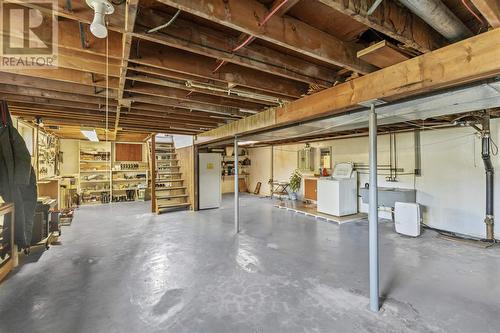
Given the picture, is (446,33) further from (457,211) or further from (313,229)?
(457,211)

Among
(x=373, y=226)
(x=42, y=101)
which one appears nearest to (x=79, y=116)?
(x=42, y=101)

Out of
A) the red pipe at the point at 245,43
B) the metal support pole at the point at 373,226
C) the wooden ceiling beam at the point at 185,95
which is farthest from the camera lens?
the wooden ceiling beam at the point at 185,95

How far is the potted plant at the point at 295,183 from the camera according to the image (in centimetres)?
762

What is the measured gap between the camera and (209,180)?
7.05 meters

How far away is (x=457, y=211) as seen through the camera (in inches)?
177

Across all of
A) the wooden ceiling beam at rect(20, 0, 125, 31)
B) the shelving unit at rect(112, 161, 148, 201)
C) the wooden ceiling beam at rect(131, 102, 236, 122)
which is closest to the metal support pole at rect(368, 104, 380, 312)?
the wooden ceiling beam at rect(20, 0, 125, 31)

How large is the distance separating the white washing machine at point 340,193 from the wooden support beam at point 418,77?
3.38 metres

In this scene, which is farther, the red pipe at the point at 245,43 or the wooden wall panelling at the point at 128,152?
the wooden wall panelling at the point at 128,152

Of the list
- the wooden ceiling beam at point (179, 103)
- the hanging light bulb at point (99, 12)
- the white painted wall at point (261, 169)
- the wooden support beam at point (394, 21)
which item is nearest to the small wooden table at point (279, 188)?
the white painted wall at point (261, 169)

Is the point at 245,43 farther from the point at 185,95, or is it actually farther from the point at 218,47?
the point at 185,95

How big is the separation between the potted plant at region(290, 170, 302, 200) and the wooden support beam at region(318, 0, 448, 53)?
238 inches

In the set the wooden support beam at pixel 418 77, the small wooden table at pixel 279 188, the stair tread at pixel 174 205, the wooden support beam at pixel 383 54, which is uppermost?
the wooden support beam at pixel 383 54

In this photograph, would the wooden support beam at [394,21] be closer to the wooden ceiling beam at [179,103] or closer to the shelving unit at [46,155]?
the wooden ceiling beam at [179,103]

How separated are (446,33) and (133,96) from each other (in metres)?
3.01
